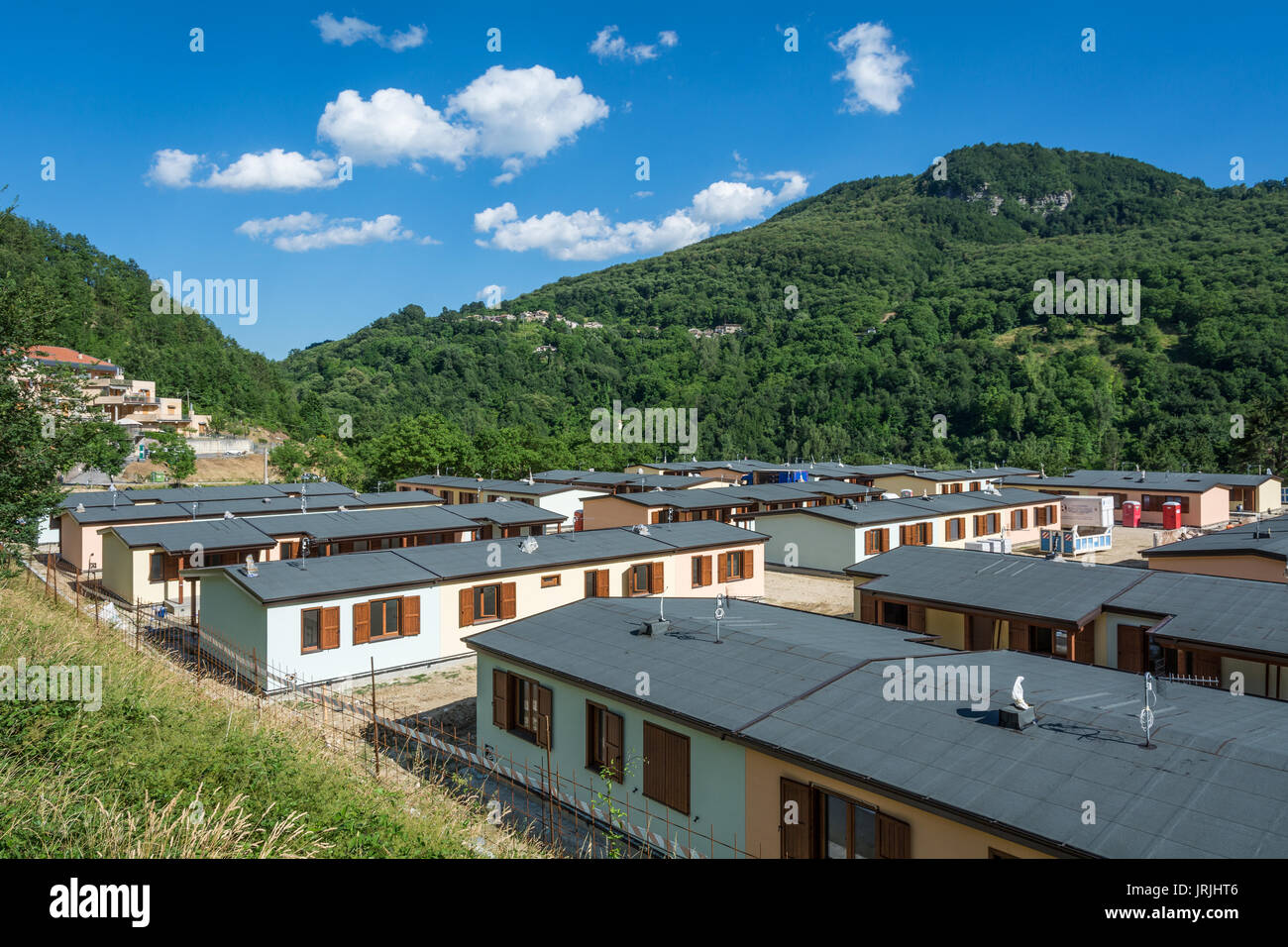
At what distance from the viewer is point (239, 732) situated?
11.0m

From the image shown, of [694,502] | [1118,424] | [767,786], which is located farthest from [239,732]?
[1118,424]

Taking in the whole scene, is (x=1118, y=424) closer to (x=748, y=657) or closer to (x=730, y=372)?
(x=730, y=372)

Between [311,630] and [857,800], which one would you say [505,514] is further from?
[857,800]

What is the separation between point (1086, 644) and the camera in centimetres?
1816

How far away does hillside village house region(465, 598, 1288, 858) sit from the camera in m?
8.27

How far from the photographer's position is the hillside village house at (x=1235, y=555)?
22.9 meters

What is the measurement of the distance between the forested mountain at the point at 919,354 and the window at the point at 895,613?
205ft

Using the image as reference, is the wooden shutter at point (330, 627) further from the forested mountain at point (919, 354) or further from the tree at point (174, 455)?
the forested mountain at point (919, 354)

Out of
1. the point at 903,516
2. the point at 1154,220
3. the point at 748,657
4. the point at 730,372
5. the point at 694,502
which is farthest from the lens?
the point at 1154,220

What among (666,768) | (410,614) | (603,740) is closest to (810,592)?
(410,614)
